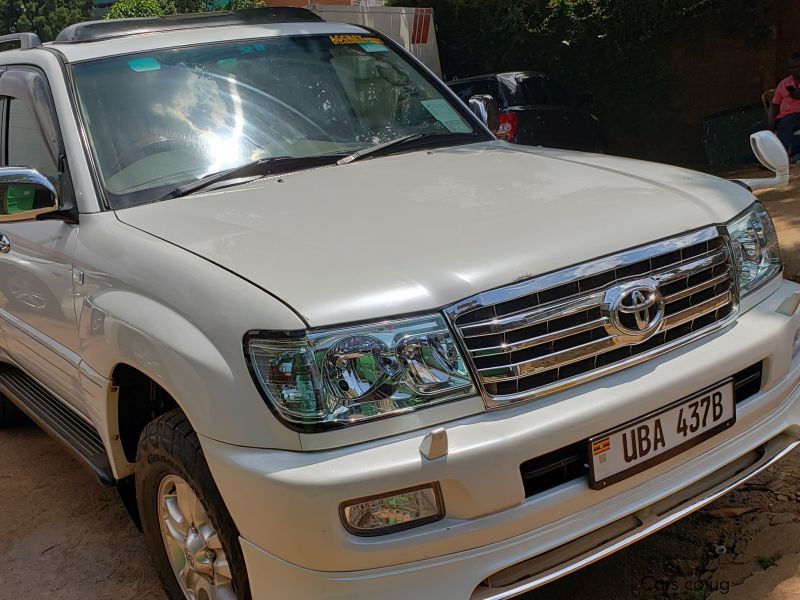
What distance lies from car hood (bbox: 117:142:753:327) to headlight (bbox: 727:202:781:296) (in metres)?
0.06

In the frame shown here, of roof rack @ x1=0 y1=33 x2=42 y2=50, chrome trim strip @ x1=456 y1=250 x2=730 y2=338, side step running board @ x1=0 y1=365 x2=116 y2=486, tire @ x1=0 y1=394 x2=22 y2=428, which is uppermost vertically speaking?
roof rack @ x1=0 y1=33 x2=42 y2=50

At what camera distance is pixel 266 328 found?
2.12m

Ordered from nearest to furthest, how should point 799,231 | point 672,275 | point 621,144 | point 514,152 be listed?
point 672,275 < point 514,152 < point 799,231 < point 621,144

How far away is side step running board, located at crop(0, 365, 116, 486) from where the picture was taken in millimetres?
3123

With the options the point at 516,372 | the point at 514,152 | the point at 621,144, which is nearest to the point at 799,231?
the point at 514,152

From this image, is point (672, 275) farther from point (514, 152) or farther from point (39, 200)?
point (39, 200)

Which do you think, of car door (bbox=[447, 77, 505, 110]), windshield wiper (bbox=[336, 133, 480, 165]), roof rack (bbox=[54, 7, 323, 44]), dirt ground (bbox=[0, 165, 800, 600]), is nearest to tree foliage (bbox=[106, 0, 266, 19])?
car door (bbox=[447, 77, 505, 110])

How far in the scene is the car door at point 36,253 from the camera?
3.05 metres

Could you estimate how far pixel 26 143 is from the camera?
363 cm

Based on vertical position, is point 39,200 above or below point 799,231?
above

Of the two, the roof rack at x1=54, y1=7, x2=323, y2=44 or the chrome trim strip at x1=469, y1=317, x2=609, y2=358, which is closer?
the chrome trim strip at x1=469, y1=317, x2=609, y2=358

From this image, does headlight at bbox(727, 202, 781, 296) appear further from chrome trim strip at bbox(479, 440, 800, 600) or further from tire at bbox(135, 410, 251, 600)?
tire at bbox(135, 410, 251, 600)

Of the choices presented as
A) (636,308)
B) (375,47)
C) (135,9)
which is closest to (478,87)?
(375,47)

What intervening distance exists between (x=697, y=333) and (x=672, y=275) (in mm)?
193
